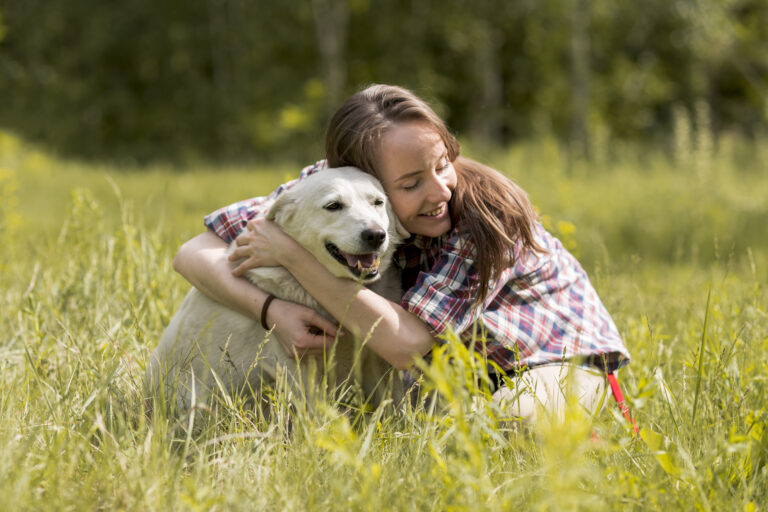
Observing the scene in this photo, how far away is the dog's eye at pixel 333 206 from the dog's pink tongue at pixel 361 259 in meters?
0.17

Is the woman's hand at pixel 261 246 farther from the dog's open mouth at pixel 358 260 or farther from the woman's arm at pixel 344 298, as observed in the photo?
the dog's open mouth at pixel 358 260

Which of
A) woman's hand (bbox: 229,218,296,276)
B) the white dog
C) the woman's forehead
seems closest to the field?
the white dog

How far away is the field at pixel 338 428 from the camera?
1.58 m

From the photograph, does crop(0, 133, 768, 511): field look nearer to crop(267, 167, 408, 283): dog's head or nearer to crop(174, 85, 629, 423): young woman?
crop(174, 85, 629, 423): young woman

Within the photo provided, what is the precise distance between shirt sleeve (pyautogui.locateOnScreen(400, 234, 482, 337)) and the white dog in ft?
0.58

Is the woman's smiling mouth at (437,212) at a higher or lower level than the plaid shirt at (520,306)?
higher

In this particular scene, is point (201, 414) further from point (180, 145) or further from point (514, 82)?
point (180, 145)

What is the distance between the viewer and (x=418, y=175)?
2.54m

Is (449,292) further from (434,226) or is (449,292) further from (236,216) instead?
(236,216)

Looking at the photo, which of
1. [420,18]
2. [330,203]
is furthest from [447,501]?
[420,18]

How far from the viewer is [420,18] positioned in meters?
15.5

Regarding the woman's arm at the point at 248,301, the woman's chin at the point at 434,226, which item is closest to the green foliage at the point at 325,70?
the woman's chin at the point at 434,226

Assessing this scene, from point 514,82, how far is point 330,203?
15.4 m

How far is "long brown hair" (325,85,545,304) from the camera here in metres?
2.44
